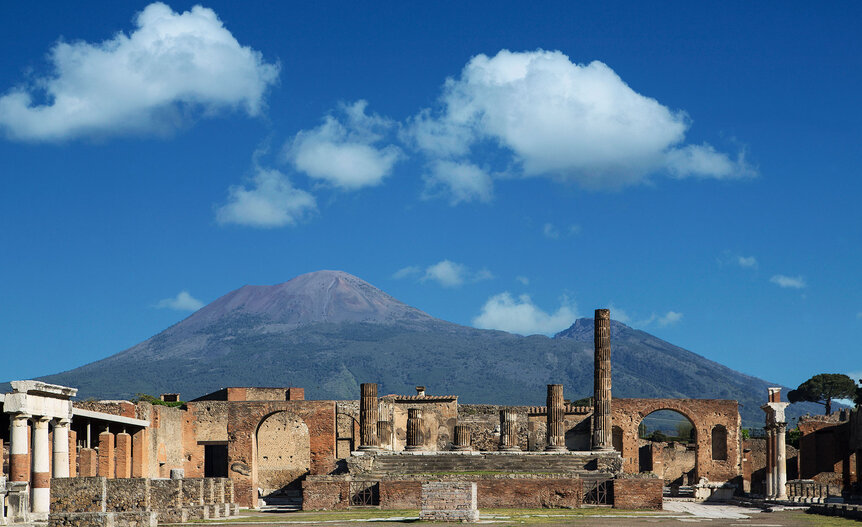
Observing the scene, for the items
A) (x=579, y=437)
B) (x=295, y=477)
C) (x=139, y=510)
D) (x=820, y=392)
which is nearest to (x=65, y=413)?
(x=139, y=510)

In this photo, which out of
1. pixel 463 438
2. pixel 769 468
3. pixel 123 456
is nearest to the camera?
pixel 123 456

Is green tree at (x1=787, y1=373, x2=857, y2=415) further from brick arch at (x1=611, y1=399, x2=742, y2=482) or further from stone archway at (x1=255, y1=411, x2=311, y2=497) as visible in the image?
stone archway at (x1=255, y1=411, x2=311, y2=497)

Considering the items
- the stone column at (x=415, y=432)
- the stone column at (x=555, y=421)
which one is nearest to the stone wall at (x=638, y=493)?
the stone column at (x=555, y=421)

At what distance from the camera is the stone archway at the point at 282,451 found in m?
64.4

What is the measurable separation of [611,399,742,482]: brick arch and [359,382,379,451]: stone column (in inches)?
529

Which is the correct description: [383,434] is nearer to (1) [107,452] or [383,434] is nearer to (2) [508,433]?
(2) [508,433]

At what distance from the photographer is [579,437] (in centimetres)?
6594

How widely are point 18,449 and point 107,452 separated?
45.4ft

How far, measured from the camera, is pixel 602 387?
58438 millimetres

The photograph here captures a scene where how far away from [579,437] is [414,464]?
55.9 feet

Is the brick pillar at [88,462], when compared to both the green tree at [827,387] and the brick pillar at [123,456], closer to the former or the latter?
the brick pillar at [123,456]

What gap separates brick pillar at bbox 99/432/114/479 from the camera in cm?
4978

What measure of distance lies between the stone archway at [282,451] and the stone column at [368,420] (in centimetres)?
774

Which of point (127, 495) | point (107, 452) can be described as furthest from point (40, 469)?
point (107, 452)
